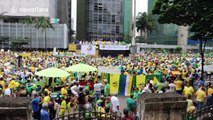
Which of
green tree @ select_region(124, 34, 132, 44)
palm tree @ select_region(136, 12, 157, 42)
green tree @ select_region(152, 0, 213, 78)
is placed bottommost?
green tree @ select_region(152, 0, 213, 78)

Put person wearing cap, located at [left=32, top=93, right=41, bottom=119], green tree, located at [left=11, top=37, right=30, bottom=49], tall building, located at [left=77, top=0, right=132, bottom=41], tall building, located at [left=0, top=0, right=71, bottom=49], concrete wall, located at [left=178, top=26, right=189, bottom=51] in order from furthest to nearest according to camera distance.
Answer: tall building, located at [left=77, top=0, right=132, bottom=41] → concrete wall, located at [left=178, top=26, right=189, bottom=51] → tall building, located at [left=0, top=0, right=71, bottom=49] → green tree, located at [left=11, top=37, right=30, bottom=49] → person wearing cap, located at [left=32, top=93, right=41, bottom=119]

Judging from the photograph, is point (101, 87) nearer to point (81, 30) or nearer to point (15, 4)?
point (15, 4)

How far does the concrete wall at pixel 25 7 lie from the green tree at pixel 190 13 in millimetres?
78000

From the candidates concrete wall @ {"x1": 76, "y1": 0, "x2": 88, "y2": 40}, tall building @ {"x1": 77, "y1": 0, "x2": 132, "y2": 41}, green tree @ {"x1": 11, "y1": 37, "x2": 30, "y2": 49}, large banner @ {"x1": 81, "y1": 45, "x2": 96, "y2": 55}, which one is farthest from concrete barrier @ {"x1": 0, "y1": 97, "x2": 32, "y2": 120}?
concrete wall @ {"x1": 76, "y1": 0, "x2": 88, "y2": 40}

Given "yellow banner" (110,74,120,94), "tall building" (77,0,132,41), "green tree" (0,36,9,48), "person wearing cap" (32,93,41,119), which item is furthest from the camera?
"tall building" (77,0,132,41)

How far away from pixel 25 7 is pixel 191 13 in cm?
8266

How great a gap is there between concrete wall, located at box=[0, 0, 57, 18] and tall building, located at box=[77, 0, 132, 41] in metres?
35.0

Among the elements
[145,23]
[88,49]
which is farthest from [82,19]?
[88,49]

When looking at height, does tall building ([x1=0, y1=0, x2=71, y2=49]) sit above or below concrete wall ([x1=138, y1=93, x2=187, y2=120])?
above

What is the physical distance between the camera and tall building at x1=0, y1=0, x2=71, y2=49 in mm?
87750

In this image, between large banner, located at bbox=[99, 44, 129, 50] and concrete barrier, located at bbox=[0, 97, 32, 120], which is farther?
large banner, located at bbox=[99, 44, 129, 50]

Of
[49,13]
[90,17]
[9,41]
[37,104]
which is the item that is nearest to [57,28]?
[49,13]

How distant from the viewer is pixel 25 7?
91500mm

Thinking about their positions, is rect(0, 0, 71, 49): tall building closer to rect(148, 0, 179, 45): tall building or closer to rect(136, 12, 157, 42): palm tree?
rect(136, 12, 157, 42): palm tree
